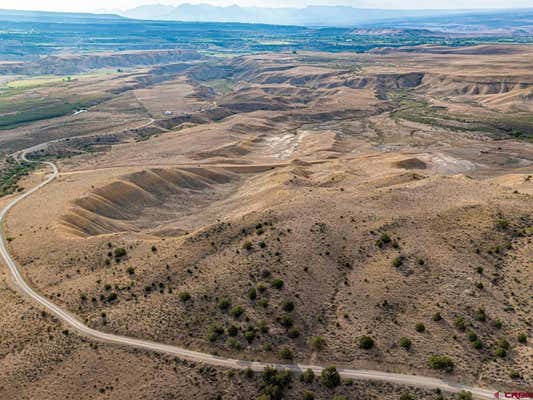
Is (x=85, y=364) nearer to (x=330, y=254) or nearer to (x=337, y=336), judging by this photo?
(x=337, y=336)

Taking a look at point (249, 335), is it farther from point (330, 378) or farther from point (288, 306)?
point (330, 378)

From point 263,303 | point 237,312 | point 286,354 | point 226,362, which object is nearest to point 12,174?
point 237,312

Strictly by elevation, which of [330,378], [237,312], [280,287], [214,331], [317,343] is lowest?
[330,378]

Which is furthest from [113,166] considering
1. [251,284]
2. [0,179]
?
[251,284]

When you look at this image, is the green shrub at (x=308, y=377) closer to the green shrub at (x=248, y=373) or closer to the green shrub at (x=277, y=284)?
the green shrub at (x=248, y=373)

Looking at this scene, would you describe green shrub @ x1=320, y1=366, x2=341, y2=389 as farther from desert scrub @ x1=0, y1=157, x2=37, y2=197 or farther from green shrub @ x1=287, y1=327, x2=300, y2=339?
desert scrub @ x1=0, y1=157, x2=37, y2=197

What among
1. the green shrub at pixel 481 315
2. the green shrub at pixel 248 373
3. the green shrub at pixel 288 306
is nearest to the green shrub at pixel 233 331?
the green shrub at pixel 248 373
